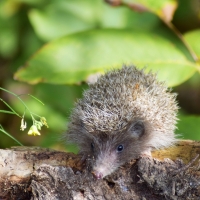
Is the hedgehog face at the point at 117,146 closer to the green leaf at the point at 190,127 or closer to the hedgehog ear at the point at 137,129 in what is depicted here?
the hedgehog ear at the point at 137,129

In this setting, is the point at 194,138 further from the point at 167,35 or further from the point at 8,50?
the point at 8,50

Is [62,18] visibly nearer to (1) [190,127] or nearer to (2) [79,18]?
(2) [79,18]

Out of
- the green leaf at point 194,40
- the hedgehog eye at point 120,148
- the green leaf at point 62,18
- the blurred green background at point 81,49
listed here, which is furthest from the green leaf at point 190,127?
the green leaf at point 62,18

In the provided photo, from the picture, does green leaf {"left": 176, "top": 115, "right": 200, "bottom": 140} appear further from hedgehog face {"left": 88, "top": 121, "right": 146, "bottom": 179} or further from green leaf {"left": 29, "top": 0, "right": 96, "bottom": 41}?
green leaf {"left": 29, "top": 0, "right": 96, "bottom": 41}

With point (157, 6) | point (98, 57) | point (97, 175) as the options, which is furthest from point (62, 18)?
point (97, 175)

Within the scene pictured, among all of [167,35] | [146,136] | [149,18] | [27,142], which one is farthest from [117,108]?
[27,142]

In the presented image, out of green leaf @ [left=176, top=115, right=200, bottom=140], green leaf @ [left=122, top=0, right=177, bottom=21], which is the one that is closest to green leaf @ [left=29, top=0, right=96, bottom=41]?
green leaf @ [left=122, top=0, right=177, bottom=21]
